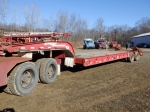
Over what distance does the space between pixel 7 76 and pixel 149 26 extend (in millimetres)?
87966

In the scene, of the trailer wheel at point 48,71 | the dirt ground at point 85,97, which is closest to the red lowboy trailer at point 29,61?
the trailer wheel at point 48,71

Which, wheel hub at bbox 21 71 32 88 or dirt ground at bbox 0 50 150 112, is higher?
wheel hub at bbox 21 71 32 88

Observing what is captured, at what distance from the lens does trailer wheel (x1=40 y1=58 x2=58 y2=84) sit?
602 cm

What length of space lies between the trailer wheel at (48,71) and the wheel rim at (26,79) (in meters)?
0.61

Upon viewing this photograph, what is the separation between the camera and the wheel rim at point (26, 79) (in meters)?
5.20

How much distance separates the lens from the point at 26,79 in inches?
208

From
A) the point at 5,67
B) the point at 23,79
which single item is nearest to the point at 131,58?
the point at 23,79

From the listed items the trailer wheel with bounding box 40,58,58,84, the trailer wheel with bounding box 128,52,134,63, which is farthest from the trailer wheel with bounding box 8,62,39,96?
the trailer wheel with bounding box 128,52,134,63

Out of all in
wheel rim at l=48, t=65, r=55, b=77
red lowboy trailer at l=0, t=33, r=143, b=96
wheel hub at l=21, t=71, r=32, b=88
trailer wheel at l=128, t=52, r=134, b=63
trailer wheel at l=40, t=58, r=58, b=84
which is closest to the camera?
red lowboy trailer at l=0, t=33, r=143, b=96

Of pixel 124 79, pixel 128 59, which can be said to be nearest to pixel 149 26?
pixel 128 59

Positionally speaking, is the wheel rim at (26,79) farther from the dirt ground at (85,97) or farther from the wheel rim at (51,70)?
the wheel rim at (51,70)

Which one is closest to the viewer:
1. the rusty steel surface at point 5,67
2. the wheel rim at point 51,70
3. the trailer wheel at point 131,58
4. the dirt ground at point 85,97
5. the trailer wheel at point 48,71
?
the dirt ground at point 85,97

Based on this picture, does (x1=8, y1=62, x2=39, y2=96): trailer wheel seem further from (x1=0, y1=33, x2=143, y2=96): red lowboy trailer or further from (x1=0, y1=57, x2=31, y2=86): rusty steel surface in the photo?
(x1=0, y1=57, x2=31, y2=86): rusty steel surface

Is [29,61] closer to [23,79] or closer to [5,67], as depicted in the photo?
[23,79]
